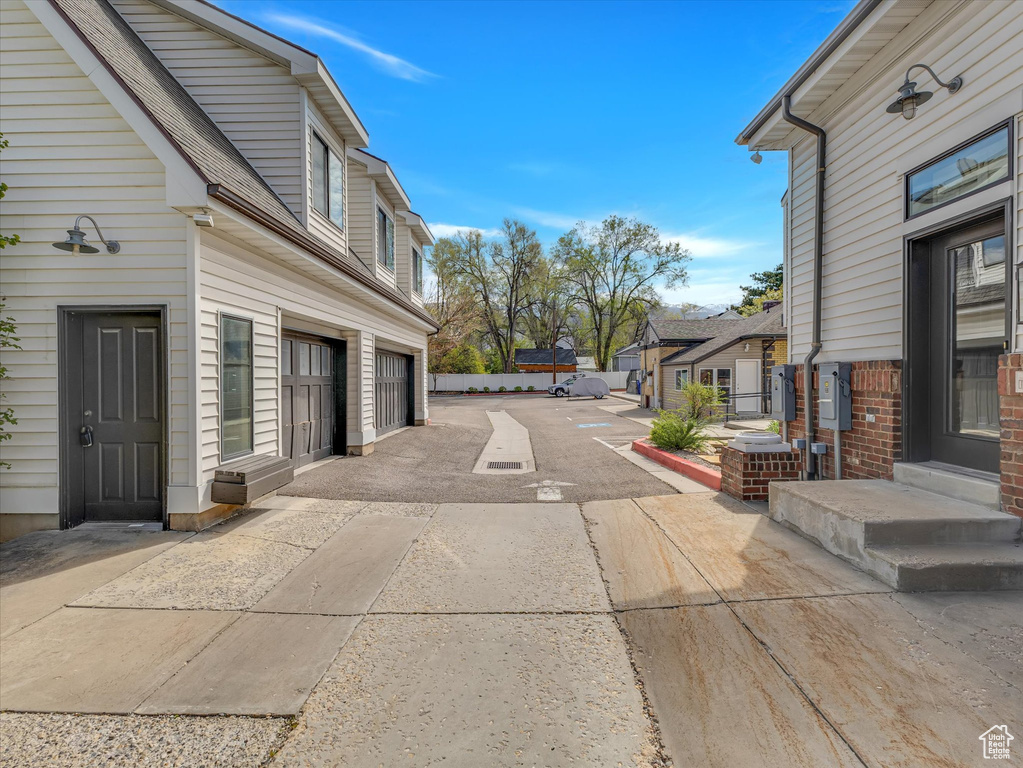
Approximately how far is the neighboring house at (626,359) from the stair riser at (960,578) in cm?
4175

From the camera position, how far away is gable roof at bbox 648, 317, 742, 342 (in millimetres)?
22344

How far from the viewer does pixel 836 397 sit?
531cm

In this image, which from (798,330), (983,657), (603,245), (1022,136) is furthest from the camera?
(603,245)

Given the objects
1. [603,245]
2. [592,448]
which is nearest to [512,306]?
[603,245]

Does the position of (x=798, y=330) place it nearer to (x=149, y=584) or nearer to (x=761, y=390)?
(x=149, y=584)

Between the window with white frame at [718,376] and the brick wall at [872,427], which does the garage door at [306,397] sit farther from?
the window with white frame at [718,376]

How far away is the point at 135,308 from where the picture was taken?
490 cm

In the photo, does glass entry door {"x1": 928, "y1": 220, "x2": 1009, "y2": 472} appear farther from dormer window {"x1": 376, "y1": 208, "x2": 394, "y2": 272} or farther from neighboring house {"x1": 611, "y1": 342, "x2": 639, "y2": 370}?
neighboring house {"x1": 611, "y1": 342, "x2": 639, "y2": 370}

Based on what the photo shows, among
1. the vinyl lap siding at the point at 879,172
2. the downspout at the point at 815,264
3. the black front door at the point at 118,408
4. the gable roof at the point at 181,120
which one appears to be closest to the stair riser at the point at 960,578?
the vinyl lap siding at the point at 879,172

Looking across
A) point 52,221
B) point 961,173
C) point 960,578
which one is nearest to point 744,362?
point 961,173

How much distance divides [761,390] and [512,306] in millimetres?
28621

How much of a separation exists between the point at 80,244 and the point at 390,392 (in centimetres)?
787

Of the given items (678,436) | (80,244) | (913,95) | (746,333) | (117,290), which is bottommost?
(678,436)

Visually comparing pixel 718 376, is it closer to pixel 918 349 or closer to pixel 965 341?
pixel 918 349
